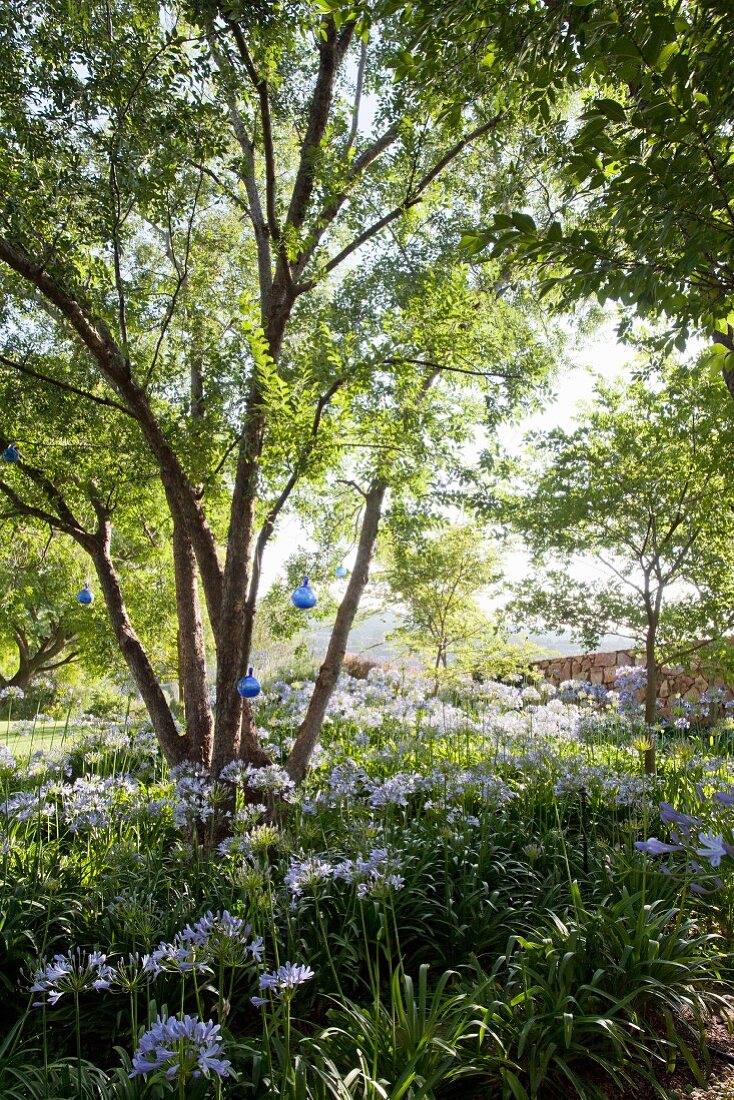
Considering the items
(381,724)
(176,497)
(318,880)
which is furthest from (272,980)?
(381,724)

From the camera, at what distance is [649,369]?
6.18 m

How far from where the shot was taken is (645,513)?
5.95 meters

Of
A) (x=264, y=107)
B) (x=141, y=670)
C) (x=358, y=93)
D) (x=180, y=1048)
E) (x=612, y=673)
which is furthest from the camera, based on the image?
(x=612, y=673)

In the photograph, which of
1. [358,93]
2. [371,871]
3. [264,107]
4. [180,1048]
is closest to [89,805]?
[371,871]

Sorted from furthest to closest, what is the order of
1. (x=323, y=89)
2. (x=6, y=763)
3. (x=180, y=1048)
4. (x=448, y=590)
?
(x=448, y=590) < (x=6, y=763) < (x=323, y=89) < (x=180, y=1048)

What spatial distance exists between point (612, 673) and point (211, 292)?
9543mm

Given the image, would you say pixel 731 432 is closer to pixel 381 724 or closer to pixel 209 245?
pixel 381 724

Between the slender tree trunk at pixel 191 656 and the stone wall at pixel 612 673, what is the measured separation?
258 inches

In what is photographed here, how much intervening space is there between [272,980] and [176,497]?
3748 mm

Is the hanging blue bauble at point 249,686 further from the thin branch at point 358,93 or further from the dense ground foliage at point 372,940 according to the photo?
the thin branch at point 358,93

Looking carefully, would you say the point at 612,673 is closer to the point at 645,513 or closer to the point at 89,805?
the point at 645,513

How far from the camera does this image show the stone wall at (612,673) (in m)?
11.0

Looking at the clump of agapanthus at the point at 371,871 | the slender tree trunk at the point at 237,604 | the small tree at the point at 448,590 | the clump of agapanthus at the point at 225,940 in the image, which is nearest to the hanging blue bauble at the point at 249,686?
the slender tree trunk at the point at 237,604

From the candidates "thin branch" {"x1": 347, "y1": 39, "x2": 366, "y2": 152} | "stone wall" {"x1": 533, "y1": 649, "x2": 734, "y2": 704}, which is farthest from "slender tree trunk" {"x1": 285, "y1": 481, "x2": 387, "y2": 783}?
"stone wall" {"x1": 533, "y1": 649, "x2": 734, "y2": 704}
